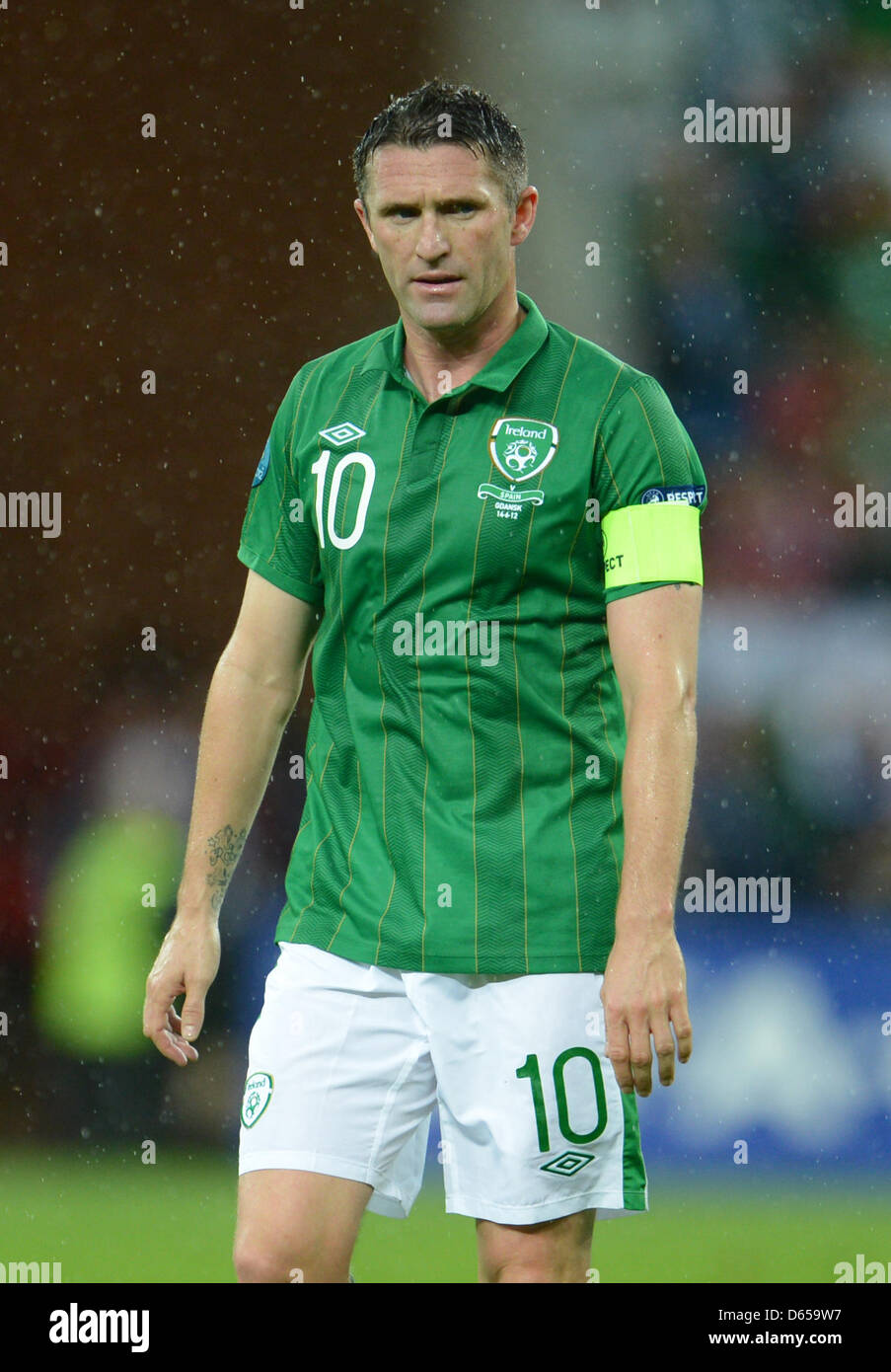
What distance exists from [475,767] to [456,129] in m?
0.74

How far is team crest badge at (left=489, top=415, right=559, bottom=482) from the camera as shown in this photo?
2.03m

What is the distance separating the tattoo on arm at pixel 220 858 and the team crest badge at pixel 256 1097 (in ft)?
0.75

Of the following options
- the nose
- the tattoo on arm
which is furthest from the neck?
the tattoo on arm

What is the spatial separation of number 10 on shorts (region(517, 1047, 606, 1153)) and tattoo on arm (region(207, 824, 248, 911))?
0.44 meters

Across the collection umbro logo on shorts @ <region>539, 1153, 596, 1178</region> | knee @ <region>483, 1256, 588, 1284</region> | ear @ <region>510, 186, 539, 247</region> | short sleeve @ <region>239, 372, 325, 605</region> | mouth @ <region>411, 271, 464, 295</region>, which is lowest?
knee @ <region>483, 1256, 588, 1284</region>

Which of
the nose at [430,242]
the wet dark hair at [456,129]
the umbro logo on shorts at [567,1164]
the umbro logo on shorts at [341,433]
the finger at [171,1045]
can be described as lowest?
the umbro logo on shorts at [567,1164]

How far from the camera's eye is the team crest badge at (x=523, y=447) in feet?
6.66

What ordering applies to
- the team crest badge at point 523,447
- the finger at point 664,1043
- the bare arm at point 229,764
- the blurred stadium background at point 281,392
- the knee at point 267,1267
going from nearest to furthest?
Answer: the finger at point 664,1043 < the knee at point 267,1267 < the team crest badge at point 523,447 < the bare arm at point 229,764 < the blurred stadium background at point 281,392

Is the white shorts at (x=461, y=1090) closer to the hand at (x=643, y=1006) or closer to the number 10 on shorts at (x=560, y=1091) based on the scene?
the number 10 on shorts at (x=560, y=1091)

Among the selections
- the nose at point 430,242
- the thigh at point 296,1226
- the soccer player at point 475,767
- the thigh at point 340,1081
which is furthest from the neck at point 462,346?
the thigh at point 296,1226

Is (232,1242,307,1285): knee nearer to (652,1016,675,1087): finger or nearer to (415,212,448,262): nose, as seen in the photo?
(652,1016,675,1087): finger

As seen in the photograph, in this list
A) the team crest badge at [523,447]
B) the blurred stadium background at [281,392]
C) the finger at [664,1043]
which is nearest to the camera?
the finger at [664,1043]

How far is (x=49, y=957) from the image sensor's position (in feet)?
13.4
